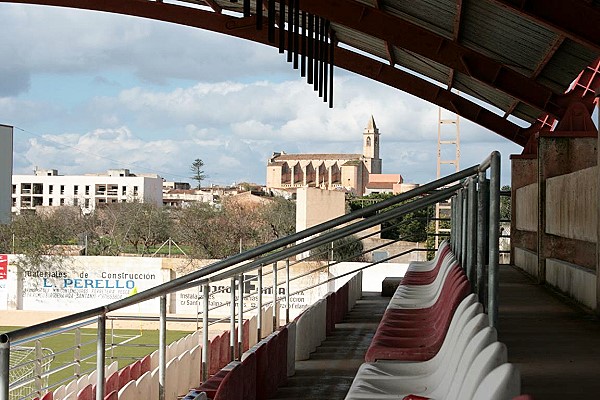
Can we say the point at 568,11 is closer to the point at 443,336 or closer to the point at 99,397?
the point at 443,336

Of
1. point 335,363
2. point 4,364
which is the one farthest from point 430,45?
point 4,364

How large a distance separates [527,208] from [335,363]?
12.0 ft

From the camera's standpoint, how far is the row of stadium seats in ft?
6.85

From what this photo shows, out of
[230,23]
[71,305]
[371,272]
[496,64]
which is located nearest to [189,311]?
[71,305]

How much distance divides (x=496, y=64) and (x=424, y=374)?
30.9ft

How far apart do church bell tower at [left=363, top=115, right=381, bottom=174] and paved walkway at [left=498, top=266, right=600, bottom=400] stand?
4752 inches

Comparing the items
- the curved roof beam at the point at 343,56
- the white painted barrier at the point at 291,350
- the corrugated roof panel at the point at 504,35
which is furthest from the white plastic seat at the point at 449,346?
the curved roof beam at the point at 343,56

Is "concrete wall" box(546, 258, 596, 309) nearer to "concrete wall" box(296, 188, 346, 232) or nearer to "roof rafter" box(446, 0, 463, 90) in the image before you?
"roof rafter" box(446, 0, 463, 90)

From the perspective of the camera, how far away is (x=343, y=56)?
16.1m

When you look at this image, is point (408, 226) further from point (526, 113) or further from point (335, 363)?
point (335, 363)

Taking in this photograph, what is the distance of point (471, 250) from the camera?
16.2 feet

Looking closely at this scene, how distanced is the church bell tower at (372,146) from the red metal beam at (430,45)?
114 metres

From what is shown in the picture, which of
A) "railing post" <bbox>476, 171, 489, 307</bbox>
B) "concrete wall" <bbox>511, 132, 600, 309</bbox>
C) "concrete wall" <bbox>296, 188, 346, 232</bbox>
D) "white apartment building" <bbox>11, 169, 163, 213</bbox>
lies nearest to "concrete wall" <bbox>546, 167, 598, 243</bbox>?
"concrete wall" <bbox>511, 132, 600, 309</bbox>

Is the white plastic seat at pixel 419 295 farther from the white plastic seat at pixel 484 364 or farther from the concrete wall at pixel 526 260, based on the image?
the white plastic seat at pixel 484 364
